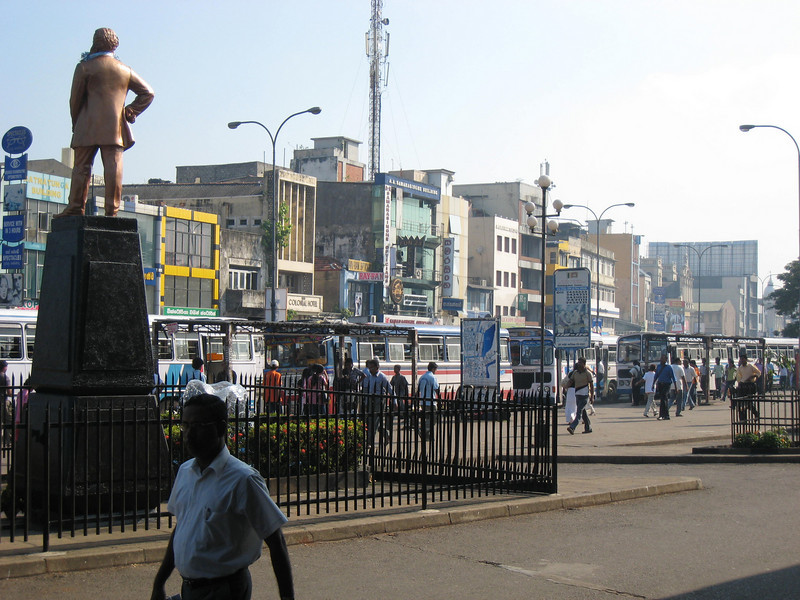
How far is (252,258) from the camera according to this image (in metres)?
58.0

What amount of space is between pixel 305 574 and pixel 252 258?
50640 mm

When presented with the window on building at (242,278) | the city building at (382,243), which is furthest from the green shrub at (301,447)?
the city building at (382,243)

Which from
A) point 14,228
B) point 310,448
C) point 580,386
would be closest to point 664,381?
point 580,386

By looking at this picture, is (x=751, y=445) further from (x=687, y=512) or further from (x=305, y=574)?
(x=305, y=574)

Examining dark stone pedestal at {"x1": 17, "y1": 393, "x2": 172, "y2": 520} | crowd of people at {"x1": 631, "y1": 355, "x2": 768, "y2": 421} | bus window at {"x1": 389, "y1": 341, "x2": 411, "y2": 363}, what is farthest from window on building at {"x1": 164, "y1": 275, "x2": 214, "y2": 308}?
dark stone pedestal at {"x1": 17, "y1": 393, "x2": 172, "y2": 520}

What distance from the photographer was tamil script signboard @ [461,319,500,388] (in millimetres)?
19922

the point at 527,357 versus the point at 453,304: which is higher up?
the point at 453,304

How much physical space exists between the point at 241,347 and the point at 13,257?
7.28 meters

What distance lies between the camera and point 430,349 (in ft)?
114

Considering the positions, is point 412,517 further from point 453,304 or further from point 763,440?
point 453,304

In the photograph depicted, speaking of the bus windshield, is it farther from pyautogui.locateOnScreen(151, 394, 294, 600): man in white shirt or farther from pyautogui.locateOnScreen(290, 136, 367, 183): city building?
pyautogui.locateOnScreen(290, 136, 367, 183): city building

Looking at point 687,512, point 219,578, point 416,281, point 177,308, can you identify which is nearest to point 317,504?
point 687,512

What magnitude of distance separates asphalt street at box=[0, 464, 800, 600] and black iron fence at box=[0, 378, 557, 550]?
2.95 feet

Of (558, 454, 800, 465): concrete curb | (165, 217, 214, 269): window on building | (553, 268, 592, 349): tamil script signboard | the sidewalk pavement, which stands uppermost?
(165, 217, 214, 269): window on building
